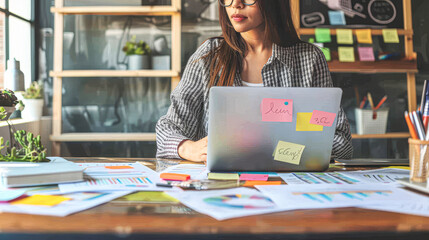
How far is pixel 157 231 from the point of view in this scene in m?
0.58

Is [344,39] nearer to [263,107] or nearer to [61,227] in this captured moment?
[263,107]

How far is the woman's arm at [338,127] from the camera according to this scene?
4.79 ft

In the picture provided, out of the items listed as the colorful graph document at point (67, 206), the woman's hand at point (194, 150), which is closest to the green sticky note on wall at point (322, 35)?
the woman's hand at point (194, 150)

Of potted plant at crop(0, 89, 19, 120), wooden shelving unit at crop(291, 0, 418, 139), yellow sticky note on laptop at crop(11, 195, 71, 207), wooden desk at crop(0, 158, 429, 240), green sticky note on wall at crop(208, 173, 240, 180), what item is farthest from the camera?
wooden shelving unit at crop(291, 0, 418, 139)

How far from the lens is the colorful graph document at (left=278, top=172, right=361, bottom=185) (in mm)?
938

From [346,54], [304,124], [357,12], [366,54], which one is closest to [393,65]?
[366,54]

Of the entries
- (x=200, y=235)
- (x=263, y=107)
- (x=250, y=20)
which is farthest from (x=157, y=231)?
(x=250, y=20)

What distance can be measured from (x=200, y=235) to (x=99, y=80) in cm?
255

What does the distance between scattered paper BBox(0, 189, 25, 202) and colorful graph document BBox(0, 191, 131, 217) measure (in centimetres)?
3

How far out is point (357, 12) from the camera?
9.55ft

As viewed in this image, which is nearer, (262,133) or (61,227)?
(61,227)

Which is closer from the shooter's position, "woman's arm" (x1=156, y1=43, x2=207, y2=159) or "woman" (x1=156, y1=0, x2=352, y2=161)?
"woman's arm" (x1=156, y1=43, x2=207, y2=159)

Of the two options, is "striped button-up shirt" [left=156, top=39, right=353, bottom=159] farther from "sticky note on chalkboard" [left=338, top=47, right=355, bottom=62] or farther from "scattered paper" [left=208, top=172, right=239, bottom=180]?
"sticky note on chalkboard" [left=338, top=47, right=355, bottom=62]

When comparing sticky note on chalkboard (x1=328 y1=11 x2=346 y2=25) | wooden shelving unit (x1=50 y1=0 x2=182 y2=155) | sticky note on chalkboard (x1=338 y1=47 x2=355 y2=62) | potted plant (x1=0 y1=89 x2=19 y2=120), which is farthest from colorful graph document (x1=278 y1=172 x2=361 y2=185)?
sticky note on chalkboard (x1=328 y1=11 x2=346 y2=25)
